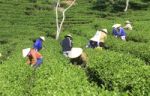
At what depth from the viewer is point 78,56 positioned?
17.1 metres

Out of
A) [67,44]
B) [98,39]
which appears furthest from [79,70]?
[98,39]

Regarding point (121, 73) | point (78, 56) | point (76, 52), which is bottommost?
point (78, 56)

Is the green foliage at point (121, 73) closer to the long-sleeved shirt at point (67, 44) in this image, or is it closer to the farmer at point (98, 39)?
the long-sleeved shirt at point (67, 44)

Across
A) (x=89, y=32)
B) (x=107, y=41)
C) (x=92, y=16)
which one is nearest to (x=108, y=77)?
(x=107, y=41)

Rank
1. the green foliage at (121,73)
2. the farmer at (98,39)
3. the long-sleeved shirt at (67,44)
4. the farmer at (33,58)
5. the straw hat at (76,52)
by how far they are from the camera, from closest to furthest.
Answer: the green foliage at (121,73)
the straw hat at (76,52)
the farmer at (33,58)
the long-sleeved shirt at (67,44)
the farmer at (98,39)

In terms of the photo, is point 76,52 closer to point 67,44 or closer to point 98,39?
point 67,44

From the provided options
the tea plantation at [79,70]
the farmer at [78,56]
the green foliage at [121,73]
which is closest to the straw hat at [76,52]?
the farmer at [78,56]

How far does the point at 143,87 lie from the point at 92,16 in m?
43.4

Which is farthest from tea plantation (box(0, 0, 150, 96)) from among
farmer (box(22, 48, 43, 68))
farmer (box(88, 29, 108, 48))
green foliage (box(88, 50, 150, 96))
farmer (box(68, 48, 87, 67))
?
farmer (box(88, 29, 108, 48))

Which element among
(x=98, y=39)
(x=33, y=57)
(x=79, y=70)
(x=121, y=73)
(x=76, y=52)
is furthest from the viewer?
(x=98, y=39)

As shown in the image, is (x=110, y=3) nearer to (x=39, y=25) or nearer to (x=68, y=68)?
(x=39, y=25)

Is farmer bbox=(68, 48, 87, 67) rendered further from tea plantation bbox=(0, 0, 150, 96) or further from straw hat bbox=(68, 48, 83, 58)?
tea plantation bbox=(0, 0, 150, 96)

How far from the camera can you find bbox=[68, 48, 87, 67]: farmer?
17.0m

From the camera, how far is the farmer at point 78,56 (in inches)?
669
